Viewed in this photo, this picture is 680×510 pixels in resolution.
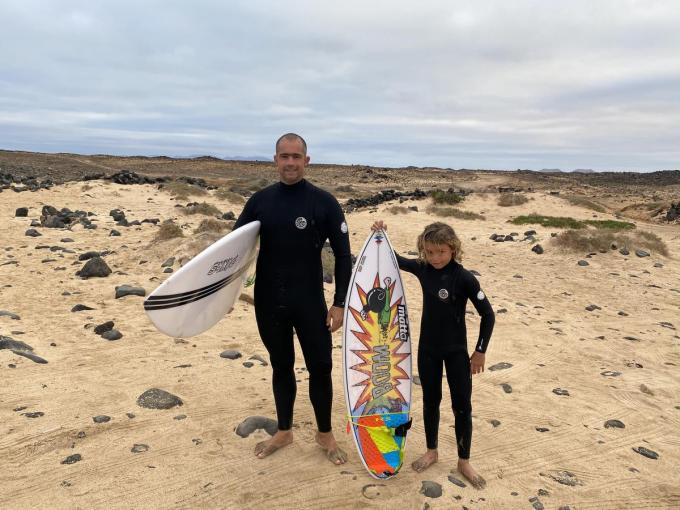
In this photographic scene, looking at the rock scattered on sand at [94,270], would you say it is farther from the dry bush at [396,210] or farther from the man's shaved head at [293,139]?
the dry bush at [396,210]

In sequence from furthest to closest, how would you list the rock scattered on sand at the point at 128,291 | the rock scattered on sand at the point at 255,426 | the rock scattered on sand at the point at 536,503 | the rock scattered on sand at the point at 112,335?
the rock scattered on sand at the point at 128,291 < the rock scattered on sand at the point at 112,335 < the rock scattered on sand at the point at 255,426 < the rock scattered on sand at the point at 536,503

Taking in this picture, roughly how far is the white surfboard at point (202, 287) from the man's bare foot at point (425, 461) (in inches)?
81.1

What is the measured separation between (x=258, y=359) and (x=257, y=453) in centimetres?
210

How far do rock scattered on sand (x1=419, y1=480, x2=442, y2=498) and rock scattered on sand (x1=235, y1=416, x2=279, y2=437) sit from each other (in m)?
1.45

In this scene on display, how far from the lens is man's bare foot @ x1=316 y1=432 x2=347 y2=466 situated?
3906 millimetres

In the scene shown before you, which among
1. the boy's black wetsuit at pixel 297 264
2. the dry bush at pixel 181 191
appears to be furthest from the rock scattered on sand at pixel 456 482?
the dry bush at pixel 181 191

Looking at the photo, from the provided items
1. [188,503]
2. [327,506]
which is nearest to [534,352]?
[327,506]

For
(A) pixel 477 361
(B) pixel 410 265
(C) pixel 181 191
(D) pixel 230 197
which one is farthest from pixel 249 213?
(D) pixel 230 197

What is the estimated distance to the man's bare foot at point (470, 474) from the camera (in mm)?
3645

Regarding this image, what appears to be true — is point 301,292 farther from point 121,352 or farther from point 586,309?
point 586,309

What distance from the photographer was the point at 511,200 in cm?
2433

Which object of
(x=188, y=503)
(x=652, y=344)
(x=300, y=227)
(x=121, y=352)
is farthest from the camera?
(x=652, y=344)

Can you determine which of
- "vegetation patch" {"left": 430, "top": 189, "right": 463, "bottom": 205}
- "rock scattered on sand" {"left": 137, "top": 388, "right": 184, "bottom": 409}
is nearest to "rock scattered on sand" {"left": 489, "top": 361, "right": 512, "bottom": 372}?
"rock scattered on sand" {"left": 137, "top": 388, "right": 184, "bottom": 409}

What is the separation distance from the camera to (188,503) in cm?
335
